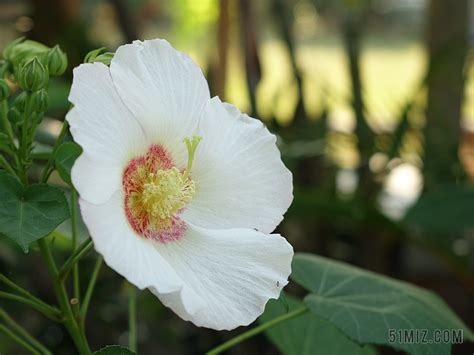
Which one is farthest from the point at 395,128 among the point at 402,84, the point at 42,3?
the point at 402,84

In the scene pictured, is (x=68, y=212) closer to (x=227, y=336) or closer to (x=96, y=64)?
(x=96, y=64)

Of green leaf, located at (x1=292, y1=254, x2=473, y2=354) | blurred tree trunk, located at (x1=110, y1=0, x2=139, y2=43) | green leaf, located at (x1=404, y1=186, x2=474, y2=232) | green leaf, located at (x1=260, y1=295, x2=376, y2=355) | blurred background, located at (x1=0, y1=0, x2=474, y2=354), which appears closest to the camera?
green leaf, located at (x1=292, y1=254, x2=473, y2=354)

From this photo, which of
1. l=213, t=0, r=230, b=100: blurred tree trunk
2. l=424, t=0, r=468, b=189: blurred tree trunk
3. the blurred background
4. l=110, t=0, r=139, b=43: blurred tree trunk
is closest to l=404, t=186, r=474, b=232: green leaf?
the blurred background

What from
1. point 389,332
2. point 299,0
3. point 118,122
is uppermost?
point 118,122

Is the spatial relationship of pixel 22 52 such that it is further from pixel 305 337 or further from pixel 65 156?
pixel 305 337

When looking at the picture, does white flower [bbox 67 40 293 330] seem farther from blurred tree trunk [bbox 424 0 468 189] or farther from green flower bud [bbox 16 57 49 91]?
blurred tree trunk [bbox 424 0 468 189]

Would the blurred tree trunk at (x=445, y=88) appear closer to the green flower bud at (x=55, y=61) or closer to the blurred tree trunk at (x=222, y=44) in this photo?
the blurred tree trunk at (x=222, y=44)
